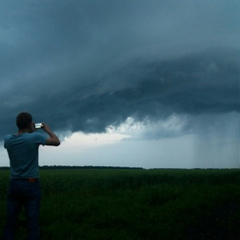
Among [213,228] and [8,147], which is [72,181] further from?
[8,147]

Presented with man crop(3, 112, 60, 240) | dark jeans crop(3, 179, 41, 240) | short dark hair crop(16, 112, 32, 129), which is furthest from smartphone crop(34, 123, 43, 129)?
dark jeans crop(3, 179, 41, 240)

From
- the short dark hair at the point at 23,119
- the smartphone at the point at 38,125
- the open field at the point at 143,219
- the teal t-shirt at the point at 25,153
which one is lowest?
the open field at the point at 143,219

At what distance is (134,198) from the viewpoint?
15305mm

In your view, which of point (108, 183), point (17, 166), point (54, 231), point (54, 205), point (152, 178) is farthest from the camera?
point (152, 178)

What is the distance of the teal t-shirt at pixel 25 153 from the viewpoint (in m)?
5.89

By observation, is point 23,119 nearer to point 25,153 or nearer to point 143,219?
point 25,153

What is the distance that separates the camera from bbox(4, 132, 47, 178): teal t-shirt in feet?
19.3

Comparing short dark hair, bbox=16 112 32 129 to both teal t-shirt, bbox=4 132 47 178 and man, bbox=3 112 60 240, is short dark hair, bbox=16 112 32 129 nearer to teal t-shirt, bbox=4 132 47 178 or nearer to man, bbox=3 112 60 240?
man, bbox=3 112 60 240

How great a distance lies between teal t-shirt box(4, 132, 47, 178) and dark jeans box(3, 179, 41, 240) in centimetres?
14

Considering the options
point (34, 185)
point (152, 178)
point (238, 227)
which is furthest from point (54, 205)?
point (152, 178)

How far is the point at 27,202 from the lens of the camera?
608cm

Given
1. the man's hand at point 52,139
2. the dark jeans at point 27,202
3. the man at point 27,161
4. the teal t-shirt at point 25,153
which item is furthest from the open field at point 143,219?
the man's hand at point 52,139

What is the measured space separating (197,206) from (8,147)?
31.2 feet

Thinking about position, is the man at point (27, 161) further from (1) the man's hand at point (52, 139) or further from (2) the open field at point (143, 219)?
(2) the open field at point (143, 219)
